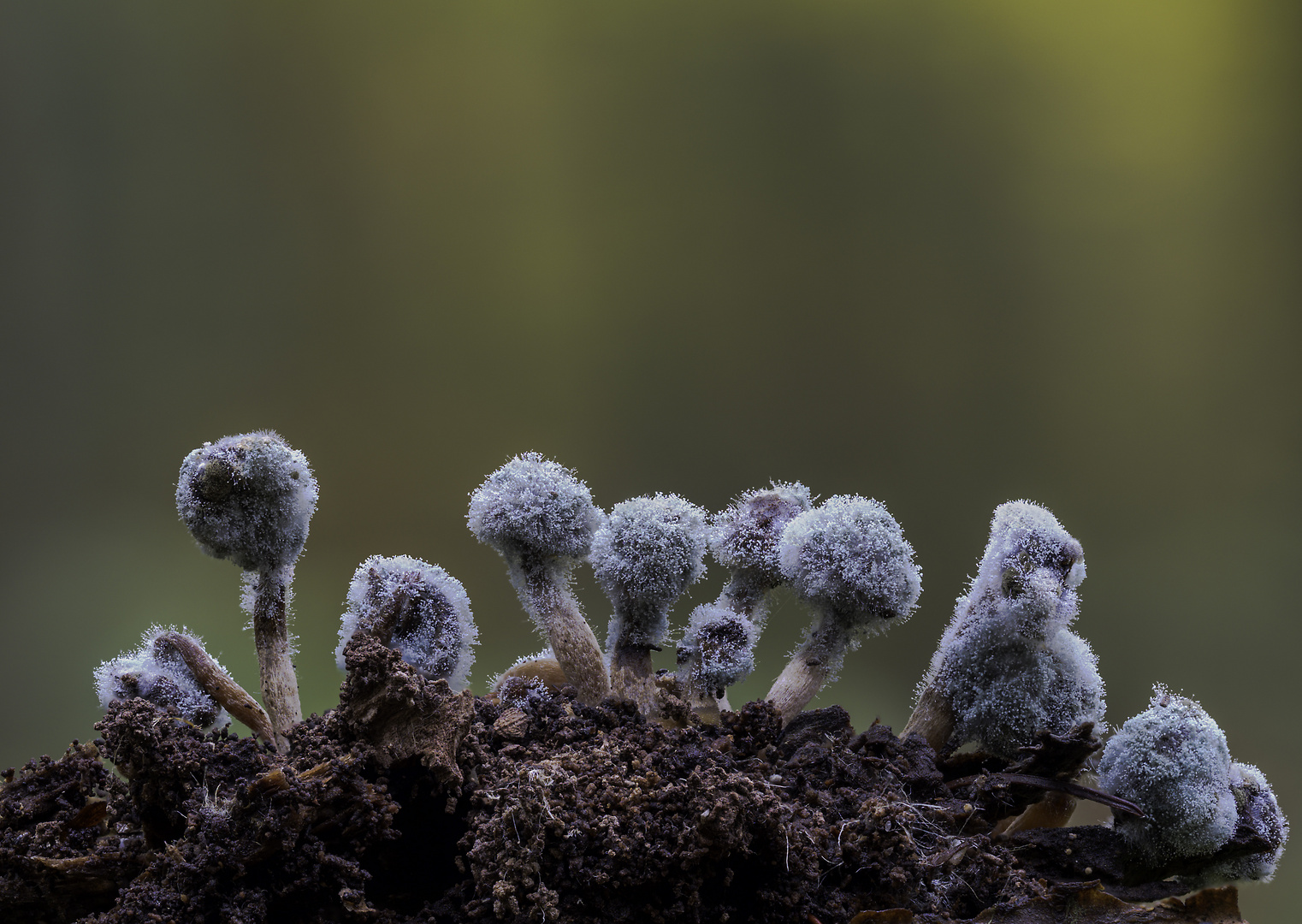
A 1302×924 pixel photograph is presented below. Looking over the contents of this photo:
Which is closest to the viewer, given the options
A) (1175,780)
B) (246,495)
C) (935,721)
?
(1175,780)

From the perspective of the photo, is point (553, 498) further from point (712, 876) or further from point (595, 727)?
point (712, 876)

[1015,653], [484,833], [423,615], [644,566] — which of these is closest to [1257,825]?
[1015,653]

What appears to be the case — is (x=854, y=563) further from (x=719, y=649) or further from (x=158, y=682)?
(x=158, y=682)

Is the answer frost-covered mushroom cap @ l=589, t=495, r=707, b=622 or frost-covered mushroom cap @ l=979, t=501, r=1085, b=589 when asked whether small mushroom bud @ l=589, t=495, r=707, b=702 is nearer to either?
frost-covered mushroom cap @ l=589, t=495, r=707, b=622

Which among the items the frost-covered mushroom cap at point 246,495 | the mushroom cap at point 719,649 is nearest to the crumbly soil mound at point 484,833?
the mushroom cap at point 719,649

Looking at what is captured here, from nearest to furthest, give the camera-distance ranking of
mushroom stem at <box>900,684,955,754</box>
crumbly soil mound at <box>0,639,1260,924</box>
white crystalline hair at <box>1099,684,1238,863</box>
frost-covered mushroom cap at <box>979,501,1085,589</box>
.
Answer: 1. crumbly soil mound at <box>0,639,1260,924</box>
2. white crystalline hair at <box>1099,684,1238,863</box>
3. frost-covered mushroom cap at <box>979,501,1085,589</box>
4. mushroom stem at <box>900,684,955,754</box>

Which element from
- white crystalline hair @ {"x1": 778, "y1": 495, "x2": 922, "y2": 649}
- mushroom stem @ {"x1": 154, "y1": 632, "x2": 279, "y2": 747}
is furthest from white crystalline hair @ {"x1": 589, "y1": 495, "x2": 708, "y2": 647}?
mushroom stem @ {"x1": 154, "y1": 632, "x2": 279, "y2": 747}

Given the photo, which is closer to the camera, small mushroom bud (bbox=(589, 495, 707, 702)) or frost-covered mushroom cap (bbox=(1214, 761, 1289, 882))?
frost-covered mushroom cap (bbox=(1214, 761, 1289, 882))
